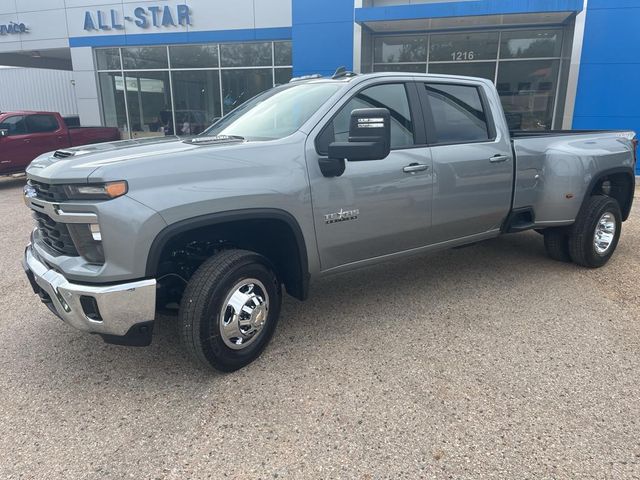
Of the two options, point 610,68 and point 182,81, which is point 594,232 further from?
point 182,81

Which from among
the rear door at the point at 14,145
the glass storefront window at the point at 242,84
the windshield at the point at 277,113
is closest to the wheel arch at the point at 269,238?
the windshield at the point at 277,113

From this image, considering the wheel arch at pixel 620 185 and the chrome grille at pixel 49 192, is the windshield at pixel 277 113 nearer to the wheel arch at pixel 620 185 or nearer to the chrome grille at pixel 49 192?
the chrome grille at pixel 49 192

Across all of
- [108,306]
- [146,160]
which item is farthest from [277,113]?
[108,306]

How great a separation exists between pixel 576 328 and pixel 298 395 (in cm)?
236

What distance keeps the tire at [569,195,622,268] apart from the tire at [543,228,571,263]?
8 cm

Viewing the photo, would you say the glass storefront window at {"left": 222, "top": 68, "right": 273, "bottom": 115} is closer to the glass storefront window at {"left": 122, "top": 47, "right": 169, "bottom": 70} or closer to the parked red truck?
the glass storefront window at {"left": 122, "top": 47, "right": 169, "bottom": 70}

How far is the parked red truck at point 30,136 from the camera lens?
39.3 feet

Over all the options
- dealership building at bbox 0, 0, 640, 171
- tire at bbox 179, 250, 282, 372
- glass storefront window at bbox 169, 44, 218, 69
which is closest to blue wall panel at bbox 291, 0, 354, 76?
dealership building at bbox 0, 0, 640, 171

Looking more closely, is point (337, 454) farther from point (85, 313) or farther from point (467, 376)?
point (85, 313)

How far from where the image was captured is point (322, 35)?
45.2 ft

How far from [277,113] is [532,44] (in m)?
12.3

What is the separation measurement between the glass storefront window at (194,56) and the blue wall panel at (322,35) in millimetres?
3703

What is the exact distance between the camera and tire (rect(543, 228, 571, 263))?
5.37 m

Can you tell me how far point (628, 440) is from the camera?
261 centimetres
